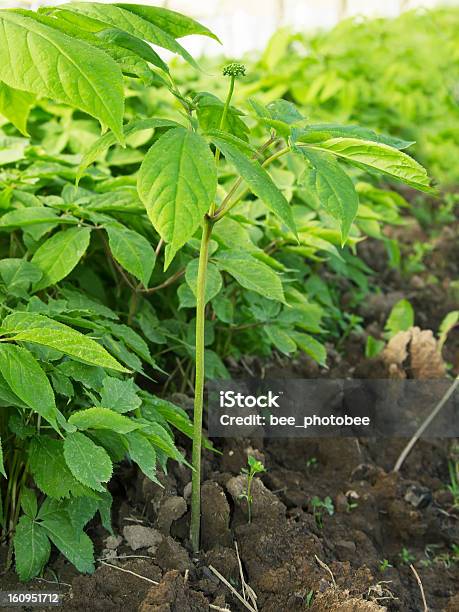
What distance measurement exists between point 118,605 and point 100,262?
0.97 m

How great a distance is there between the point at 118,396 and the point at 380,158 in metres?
0.63

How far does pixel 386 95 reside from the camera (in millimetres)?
4625

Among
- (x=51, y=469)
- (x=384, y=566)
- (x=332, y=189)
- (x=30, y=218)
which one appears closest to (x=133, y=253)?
(x=30, y=218)

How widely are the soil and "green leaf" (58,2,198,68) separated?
3.01 feet

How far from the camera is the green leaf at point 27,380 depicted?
4.48ft

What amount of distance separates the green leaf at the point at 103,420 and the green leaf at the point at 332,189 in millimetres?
496

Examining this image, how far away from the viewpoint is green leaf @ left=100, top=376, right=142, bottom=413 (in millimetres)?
1526

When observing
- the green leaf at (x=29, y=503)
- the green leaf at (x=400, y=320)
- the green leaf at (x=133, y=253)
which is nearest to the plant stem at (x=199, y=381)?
the green leaf at (x=133, y=253)

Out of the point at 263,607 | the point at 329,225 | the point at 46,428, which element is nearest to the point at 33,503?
the point at 46,428

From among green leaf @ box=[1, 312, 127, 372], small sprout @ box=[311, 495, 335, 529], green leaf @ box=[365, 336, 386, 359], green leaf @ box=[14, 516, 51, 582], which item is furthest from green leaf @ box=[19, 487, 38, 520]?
green leaf @ box=[365, 336, 386, 359]

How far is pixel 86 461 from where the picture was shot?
144cm

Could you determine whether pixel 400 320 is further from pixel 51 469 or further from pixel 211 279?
pixel 51 469

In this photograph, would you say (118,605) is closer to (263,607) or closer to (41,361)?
(263,607)

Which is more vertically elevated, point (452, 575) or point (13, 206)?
point (13, 206)
